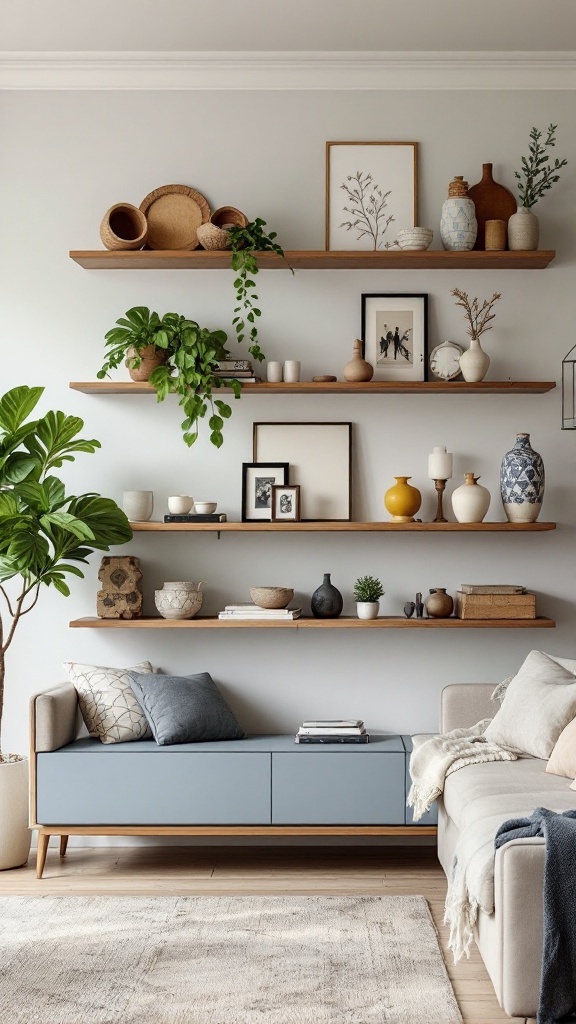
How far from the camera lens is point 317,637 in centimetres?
429

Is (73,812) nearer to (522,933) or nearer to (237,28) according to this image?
(522,933)

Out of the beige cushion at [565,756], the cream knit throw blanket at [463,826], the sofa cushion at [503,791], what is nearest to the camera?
the cream knit throw blanket at [463,826]

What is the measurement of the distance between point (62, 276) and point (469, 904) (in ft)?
9.76

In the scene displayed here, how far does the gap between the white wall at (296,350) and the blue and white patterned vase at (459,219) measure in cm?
15

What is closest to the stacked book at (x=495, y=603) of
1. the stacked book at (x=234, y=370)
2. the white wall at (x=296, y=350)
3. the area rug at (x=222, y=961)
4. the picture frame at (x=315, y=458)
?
the white wall at (x=296, y=350)

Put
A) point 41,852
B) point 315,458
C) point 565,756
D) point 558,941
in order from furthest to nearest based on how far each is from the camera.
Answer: point 315,458, point 41,852, point 565,756, point 558,941

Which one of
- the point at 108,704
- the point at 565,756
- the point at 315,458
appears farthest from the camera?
the point at 315,458

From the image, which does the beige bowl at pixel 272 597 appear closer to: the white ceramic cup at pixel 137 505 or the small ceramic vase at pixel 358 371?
the white ceramic cup at pixel 137 505

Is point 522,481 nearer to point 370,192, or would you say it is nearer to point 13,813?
point 370,192

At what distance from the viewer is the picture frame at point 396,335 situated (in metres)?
4.23

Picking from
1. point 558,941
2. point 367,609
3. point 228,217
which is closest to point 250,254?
point 228,217

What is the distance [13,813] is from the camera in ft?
12.8

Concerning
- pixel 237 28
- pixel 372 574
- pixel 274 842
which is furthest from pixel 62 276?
pixel 274 842

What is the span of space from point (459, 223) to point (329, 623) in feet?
5.54
